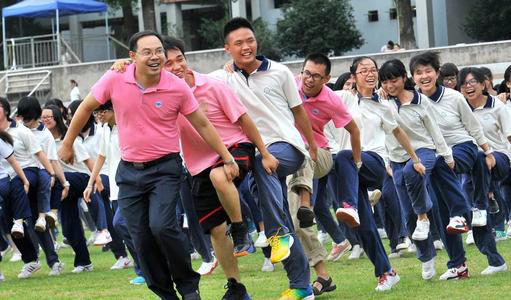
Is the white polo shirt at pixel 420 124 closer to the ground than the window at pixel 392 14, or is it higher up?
closer to the ground

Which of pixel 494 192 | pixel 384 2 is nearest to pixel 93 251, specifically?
pixel 494 192

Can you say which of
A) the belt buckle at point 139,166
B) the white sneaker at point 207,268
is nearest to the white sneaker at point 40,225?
the white sneaker at point 207,268

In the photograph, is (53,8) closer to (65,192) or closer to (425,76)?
(65,192)

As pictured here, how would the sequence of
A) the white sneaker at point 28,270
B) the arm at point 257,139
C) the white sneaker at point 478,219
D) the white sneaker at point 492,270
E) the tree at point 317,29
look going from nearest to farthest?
1. the arm at point 257,139
2. the white sneaker at point 492,270
3. the white sneaker at point 478,219
4. the white sneaker at point 28,270
5. the tree at point 317,29

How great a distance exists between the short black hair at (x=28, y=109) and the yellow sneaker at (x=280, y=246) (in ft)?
19.4

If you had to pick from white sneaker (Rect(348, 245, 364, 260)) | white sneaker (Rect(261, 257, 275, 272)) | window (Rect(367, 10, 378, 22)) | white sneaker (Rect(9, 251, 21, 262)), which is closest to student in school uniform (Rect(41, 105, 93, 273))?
white sneaker (Rect(261, 257, 275, 272))

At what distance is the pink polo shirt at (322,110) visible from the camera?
32.0 ft

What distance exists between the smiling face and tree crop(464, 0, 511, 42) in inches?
1155

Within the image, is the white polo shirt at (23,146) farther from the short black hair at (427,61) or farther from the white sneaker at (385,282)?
the white sneaker at (385,282)

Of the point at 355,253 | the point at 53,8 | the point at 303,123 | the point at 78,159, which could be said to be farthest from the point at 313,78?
the point at 53,8

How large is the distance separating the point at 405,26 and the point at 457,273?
88.7ft

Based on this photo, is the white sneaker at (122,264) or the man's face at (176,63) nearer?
the man's face at (176,63)

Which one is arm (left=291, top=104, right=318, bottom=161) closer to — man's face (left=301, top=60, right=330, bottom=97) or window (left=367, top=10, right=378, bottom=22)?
man's face (left=301, top=60, right=330, bottom=97)

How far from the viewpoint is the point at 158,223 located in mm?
8188
